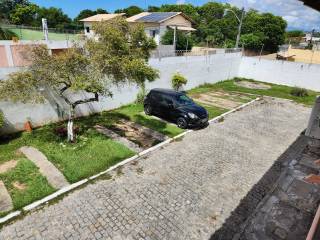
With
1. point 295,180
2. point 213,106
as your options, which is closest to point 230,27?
point 213,106

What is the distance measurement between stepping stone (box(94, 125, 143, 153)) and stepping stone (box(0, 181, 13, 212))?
14.2 ft

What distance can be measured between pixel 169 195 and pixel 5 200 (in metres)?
4.48

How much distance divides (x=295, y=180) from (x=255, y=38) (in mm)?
33887

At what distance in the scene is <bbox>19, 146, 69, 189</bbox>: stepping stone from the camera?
7.22 metres

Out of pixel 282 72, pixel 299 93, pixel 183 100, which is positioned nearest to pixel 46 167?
pixel 183 100

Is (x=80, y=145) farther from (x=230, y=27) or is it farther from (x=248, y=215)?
(x=230, y=27)

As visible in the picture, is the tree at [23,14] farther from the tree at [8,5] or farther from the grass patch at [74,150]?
the grass patch at [74,150]

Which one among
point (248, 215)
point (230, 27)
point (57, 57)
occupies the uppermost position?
point (230, 27)

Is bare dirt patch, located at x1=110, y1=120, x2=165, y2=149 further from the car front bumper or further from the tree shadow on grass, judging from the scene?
the car front bumper

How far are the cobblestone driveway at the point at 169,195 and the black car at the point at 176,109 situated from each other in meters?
0.78

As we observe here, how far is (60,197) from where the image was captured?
667cm

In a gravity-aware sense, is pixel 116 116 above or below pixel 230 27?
below

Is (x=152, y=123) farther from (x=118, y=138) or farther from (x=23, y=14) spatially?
(x=23, y=14)

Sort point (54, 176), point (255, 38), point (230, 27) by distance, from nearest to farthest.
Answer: point (54, 176), point (255, 38), point (230, 27)
